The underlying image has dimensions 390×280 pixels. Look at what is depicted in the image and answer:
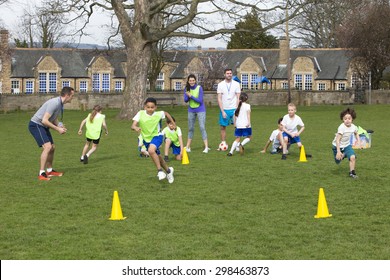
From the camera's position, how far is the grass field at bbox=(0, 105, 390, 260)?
941 cm

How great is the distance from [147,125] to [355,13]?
63685 millimetres

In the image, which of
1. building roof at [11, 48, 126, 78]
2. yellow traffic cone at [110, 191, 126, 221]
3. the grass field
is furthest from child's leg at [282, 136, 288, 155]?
building roof at [11, 48, 126, 78]

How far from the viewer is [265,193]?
539 inches

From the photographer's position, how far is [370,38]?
74.9 meters

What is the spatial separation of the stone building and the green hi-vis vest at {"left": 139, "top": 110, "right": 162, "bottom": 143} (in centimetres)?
7211

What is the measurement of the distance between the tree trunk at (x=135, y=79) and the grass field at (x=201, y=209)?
20.6 metres

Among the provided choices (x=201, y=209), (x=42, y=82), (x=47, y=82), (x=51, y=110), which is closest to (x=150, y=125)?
(x=51, y=110)

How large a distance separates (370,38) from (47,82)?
1345 inches

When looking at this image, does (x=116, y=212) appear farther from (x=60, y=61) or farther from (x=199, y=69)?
(x=199, y=69)

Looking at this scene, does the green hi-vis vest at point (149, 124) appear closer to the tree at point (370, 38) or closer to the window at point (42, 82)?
the tree at point (370, 38)

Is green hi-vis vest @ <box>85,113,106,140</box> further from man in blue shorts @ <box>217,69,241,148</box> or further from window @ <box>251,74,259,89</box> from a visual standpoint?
window @ <box>251,74,259,89</box>

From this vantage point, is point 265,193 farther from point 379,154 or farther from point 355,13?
point 355,13

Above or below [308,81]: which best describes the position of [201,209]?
below

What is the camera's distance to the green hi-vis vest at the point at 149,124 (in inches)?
604
